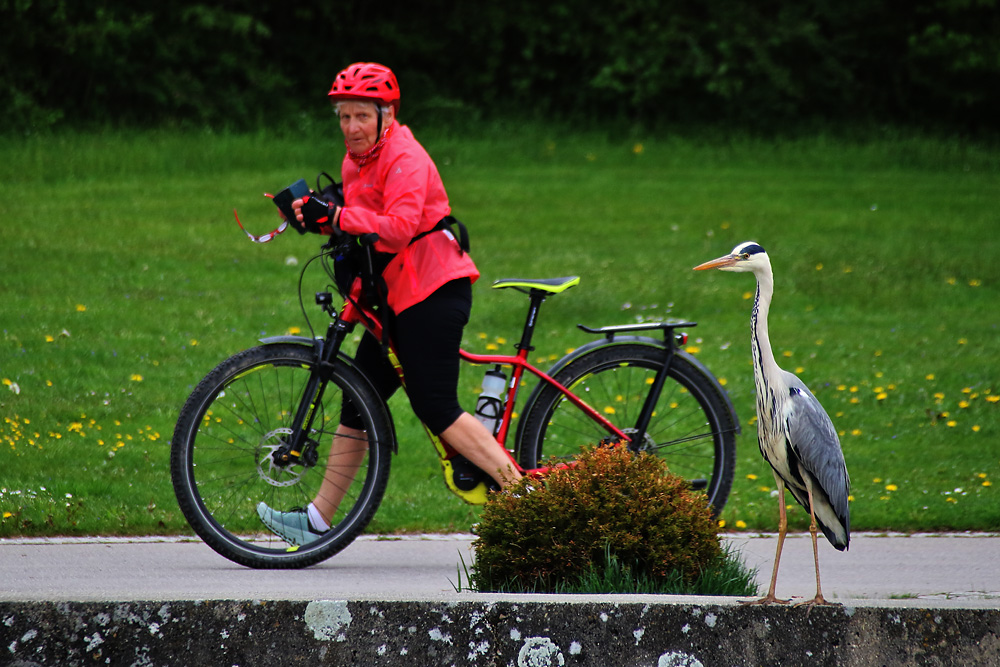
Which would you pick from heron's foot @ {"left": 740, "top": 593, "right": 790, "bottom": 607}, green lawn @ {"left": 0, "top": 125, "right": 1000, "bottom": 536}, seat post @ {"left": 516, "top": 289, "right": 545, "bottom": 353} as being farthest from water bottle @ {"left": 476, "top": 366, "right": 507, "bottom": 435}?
heron's foot @ {"left": 740, "top": 593, "right": 790, "bottom": 607}

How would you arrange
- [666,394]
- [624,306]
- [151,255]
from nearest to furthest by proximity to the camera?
1. [666,394]
2. [624,306]
3. [151,255]

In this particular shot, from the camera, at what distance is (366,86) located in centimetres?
483

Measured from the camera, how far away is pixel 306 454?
503 cm

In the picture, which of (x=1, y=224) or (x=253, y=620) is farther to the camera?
(x=1, y=224)

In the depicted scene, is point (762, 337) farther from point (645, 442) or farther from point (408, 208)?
point (645, 442)

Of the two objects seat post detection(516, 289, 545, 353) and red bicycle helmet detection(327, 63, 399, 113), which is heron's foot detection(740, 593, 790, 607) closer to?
seat post detection(516, 289, 545, 353)

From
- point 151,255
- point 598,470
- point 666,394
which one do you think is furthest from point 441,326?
point 151,255

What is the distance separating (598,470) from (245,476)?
3328 millimetres

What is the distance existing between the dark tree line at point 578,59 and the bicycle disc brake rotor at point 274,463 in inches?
591

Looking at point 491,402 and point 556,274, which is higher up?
point 491,402

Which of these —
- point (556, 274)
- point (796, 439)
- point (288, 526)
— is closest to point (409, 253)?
point (288, 526)

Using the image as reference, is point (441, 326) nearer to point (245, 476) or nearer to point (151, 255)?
point (245, 476)

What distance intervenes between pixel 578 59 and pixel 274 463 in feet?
62.2

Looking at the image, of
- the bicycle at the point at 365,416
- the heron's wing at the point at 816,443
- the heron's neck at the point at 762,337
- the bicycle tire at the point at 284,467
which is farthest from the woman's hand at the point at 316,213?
the heron's wing at the point at 816,443
